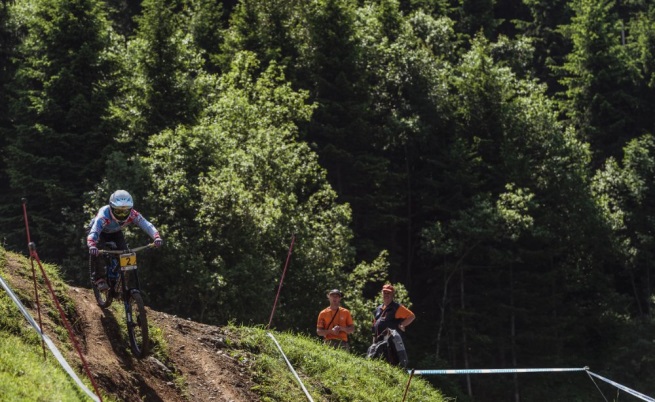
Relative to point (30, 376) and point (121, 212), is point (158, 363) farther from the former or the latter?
point (30, 376)

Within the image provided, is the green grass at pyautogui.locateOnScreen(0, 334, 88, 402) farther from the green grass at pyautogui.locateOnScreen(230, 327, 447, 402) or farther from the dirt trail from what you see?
the green grass at pyautogui.locateOnScreen(230, 327, 447, 402)

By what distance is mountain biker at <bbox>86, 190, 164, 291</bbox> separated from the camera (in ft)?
42.7

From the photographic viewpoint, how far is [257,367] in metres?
14.7

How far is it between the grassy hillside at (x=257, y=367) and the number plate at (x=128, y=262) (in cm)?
100

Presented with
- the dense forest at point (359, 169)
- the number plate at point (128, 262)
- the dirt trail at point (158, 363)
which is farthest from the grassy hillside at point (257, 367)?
the dense forest at point (359, 169)

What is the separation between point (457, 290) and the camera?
2349 inches

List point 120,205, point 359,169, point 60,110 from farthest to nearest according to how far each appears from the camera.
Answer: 1. point 359,169
2. point 60,110
3. point 120,205

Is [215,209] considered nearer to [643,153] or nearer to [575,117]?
[643,153]

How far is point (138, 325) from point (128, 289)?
582mm

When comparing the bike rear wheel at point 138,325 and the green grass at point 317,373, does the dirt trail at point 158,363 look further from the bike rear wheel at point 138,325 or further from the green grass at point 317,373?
the green grass at point 317,373

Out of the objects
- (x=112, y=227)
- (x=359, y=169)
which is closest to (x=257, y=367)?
(x=112, y=227)

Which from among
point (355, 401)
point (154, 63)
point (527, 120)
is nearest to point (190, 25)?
point (154, 63)

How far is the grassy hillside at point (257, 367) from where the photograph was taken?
10.5m

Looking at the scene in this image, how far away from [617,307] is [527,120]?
40.2 ft
